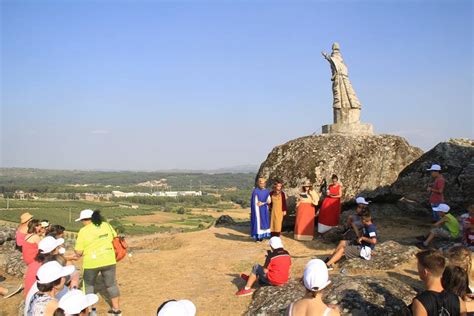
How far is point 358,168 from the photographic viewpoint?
613 inches

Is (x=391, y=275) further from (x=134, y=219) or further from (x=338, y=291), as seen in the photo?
(x=134, y=219)

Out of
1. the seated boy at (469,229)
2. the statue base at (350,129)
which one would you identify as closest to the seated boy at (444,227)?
the seated boy at (469,229)

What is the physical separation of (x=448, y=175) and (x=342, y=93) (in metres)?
5.21

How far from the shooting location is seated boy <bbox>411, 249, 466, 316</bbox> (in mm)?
4496

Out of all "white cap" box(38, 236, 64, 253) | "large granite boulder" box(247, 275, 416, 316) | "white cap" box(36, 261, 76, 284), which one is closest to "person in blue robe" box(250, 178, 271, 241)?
"large granite boulder" box(247, 275, 416, 316)

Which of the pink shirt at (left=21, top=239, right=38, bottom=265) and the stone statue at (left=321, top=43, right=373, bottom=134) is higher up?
the stone statue at (left=321, top=43, right=373, bottom=134)

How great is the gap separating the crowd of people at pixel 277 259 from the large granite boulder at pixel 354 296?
331 mm

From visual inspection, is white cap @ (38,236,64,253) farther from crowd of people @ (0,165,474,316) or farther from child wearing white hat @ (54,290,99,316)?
child wearing white hat @ (54,290,99,316)

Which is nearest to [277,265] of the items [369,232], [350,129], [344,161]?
[369,232]

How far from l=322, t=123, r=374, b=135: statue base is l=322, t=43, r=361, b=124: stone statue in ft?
0.62

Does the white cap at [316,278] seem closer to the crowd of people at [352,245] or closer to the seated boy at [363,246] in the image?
the crowd of people at [352,245]

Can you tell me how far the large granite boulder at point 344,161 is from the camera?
50.1 feet

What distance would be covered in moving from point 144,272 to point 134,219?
5366cm

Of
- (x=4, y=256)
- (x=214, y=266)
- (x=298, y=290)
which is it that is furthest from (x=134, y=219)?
(x=298, y=290)
